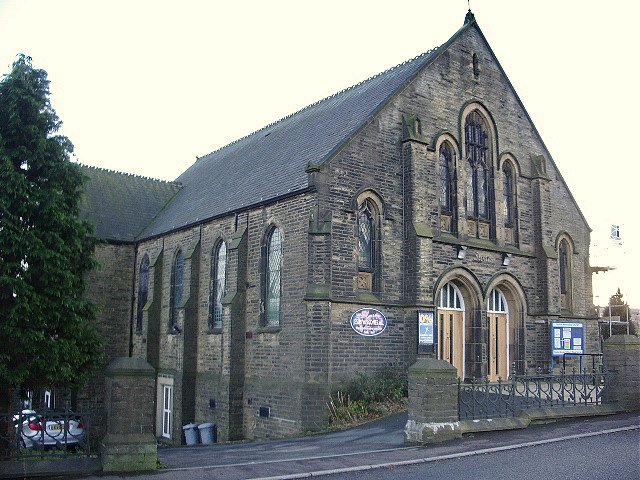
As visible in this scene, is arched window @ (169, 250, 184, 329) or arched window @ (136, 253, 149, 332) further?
arched window @ (136, 253, 149, 332)

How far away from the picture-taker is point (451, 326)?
21719 millimetres

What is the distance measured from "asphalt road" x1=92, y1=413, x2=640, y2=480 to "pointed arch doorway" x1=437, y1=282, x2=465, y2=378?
19.6ft

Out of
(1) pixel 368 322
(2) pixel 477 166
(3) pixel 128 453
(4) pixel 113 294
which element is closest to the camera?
(3) pixel 128 453

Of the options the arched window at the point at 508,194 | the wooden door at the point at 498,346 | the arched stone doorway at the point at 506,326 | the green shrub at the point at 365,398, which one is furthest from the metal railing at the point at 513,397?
the arched window at the point at 508,194

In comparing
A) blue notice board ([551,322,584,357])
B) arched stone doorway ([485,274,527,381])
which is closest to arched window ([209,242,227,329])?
arched stone doorway ([485,274,527,381])

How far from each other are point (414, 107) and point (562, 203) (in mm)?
8410

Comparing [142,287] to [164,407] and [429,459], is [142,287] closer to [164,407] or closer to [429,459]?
[164,407]

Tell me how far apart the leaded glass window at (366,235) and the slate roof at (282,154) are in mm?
1944

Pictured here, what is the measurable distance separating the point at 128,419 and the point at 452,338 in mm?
12698

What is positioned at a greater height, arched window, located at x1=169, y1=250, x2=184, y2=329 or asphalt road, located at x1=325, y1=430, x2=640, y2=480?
arched window, located at x1=169, y1=250, x2=184, y2=329

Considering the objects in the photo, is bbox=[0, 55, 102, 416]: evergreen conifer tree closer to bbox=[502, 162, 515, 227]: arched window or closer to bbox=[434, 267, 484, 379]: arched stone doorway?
bbox=[434, 267, 484, 379]: arched stone doorway

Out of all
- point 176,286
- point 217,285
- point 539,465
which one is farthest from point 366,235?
point 176,286

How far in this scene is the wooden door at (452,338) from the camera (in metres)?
21.4

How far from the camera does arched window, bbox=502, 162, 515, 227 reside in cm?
2384
